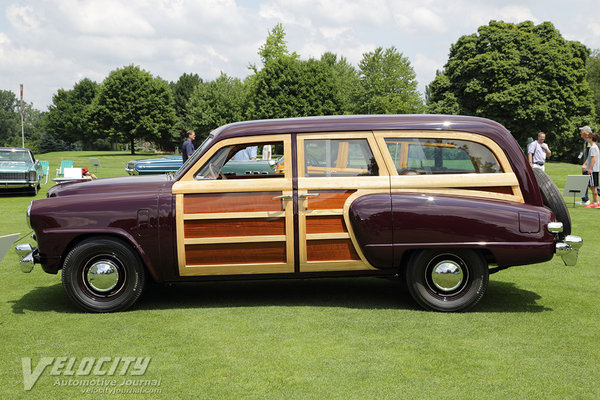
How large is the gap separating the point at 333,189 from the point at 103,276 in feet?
7.72

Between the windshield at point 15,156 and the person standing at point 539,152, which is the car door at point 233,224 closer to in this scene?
the person standing at point 539,152

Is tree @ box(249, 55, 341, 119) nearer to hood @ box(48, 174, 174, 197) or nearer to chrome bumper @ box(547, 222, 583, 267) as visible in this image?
hood @ box(48, 174, 174, 197)

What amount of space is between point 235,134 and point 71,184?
71.5 inches

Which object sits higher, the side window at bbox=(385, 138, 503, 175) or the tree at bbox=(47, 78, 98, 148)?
the tree at bbox=(47, 78, 98, 148)

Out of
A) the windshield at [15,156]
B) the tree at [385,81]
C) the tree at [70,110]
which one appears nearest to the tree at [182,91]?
the tree at [70,110]

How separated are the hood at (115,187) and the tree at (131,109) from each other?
63.7 m

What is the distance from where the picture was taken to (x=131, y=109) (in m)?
67.3

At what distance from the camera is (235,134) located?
19.3ft

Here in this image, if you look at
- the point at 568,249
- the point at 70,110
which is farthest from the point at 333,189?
the point at 70,110

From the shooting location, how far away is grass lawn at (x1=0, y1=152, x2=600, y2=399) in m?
3.97

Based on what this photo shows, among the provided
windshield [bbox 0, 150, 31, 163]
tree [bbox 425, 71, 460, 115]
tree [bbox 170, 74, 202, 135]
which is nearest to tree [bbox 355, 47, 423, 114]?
tree [bbox 425, 71, 460, 115]

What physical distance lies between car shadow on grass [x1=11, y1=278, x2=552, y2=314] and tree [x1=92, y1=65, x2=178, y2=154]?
6333 centimetres

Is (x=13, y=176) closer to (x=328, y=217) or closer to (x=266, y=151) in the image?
(x=266, y=151)

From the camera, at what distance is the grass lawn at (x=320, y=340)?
156 inches
